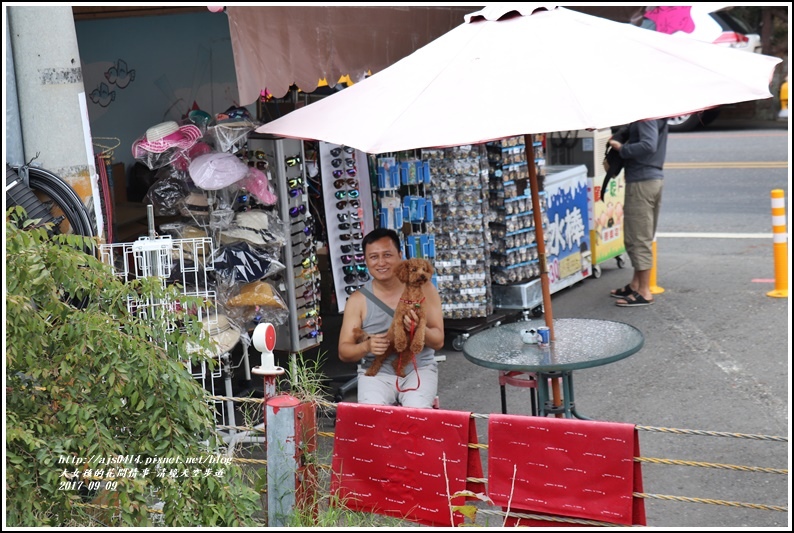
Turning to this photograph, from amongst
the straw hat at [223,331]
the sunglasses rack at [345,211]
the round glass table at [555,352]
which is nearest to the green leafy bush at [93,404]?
the round glass table at [555,352]

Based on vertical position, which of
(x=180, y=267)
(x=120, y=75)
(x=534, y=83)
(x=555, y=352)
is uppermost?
(x=120, y=75)

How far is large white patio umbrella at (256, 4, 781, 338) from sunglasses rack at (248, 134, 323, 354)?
4.53ft

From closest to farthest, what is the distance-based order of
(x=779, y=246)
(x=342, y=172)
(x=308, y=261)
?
(x=308, y=261), (x=342, y=172), (x=779, y=246)

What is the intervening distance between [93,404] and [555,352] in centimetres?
230

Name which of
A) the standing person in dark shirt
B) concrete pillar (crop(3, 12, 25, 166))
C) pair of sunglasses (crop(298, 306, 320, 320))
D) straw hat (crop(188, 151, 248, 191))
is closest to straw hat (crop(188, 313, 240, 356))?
pair of sunglasses (crop(298, 306, 320, 320))

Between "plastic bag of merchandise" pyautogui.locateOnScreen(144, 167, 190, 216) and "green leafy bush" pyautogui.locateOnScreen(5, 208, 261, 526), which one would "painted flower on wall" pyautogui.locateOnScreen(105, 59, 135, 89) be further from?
"green leafy bush" pyautogui.locateOnScreen(5, 208, 261, 526)

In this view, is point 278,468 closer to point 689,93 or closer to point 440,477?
point 440,477

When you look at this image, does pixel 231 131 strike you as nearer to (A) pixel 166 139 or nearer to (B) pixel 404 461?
(A) pixel 166 139

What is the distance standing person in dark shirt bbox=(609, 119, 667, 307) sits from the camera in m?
Answer: 7.95

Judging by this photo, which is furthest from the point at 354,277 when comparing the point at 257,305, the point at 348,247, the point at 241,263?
the point at 241,263

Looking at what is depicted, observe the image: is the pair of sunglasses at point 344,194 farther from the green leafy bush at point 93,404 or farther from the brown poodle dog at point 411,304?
the green leafy bush at point 93,404

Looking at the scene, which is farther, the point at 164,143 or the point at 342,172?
the point at 342,172

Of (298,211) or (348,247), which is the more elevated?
(298,211)

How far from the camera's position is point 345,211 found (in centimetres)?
687
